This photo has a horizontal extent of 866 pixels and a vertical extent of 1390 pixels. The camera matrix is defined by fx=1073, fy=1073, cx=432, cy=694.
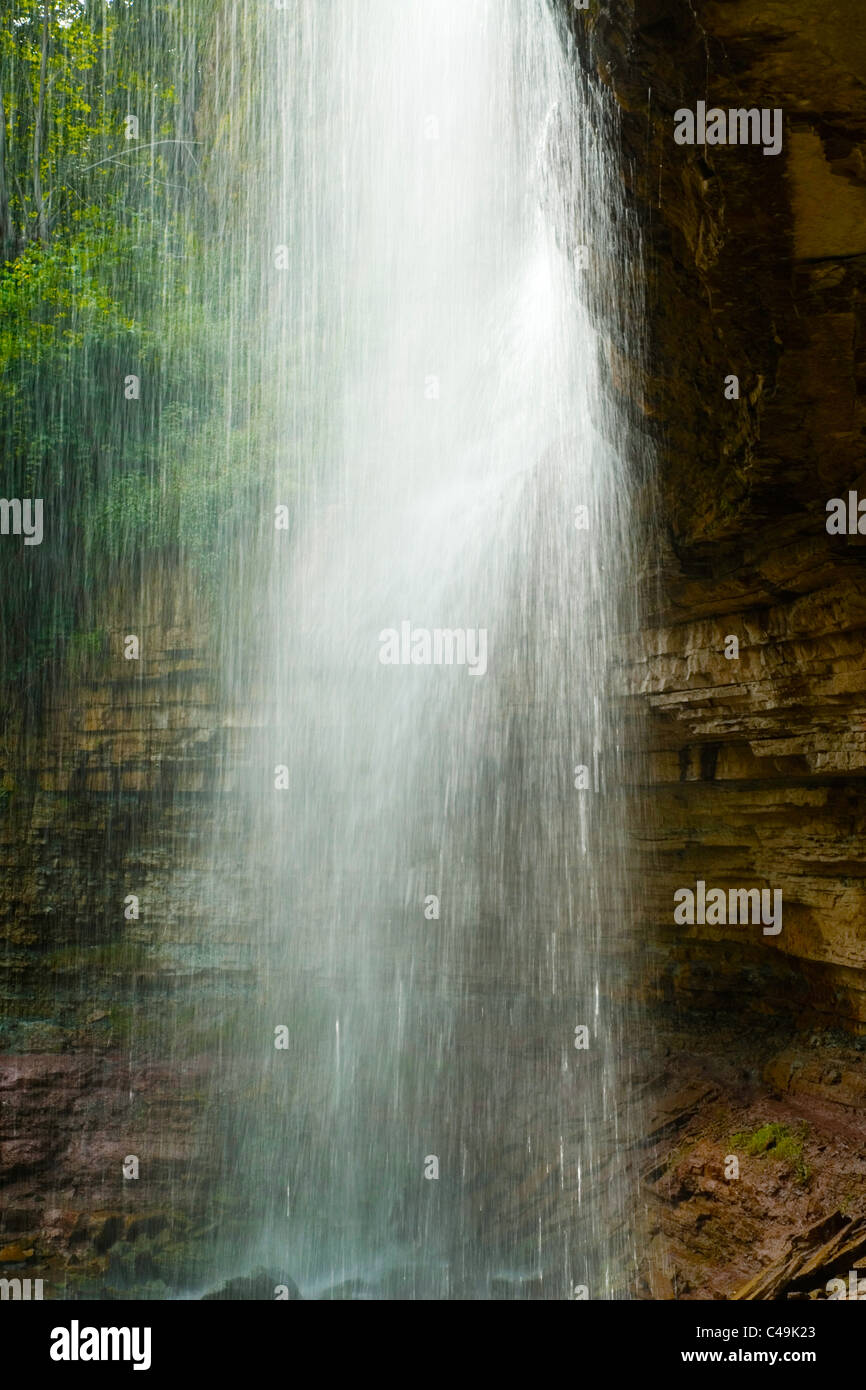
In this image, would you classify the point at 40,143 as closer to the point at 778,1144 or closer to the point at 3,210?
the point at 3,210

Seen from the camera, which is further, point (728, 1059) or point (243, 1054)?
point (243, 1054)

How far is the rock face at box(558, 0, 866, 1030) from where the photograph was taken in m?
4.43

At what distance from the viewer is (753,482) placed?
250 inches

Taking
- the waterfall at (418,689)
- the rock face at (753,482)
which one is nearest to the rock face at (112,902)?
the waterfall at (418,689)

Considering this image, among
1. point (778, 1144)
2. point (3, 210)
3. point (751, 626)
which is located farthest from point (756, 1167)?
point (3, 210)

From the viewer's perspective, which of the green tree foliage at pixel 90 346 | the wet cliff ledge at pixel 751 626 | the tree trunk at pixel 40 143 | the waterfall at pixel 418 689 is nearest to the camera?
the wet cliff ledge at pixel 751 626

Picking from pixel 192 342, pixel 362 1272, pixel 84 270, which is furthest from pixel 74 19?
pixel 362 1272

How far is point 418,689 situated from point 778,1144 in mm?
4653

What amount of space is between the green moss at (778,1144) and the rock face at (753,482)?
2.86 feet

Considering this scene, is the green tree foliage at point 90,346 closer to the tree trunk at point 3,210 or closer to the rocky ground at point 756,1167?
the tree trunk at point 3,210

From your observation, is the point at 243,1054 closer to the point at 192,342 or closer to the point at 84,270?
the point at 192,342

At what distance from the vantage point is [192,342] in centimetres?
1124

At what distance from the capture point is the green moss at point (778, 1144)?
6.67 meters

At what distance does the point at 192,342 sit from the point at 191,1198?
26.8 feet
